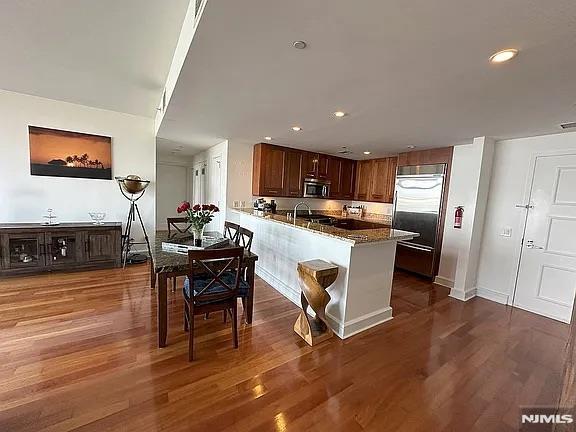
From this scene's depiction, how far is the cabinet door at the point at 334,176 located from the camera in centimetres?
577

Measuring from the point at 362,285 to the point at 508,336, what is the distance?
5.56ft

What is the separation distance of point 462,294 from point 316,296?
2.66m

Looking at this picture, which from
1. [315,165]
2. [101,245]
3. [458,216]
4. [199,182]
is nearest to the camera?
[458,216]

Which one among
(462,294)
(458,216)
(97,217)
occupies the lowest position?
(462,294)

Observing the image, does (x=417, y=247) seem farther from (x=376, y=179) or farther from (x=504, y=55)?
(x=504, y=55)

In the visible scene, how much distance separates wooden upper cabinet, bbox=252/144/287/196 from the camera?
189 inches

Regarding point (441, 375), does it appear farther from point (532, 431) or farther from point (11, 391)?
point (11, 391)

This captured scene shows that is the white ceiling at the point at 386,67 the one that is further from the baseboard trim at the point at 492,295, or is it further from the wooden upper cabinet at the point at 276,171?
the baseboard trim at the point at 492,295

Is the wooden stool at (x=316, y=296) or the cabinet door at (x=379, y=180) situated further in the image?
the cabinet door at (x=379, y=180)

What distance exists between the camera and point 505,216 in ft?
12.0

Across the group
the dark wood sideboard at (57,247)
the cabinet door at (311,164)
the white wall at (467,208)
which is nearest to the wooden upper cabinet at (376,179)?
the cabinet door at (311,164)

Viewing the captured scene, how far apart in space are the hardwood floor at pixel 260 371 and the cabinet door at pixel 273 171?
2.45m

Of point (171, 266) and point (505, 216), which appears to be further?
point (505, 216)

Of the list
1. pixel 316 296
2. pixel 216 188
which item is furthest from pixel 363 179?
pixel 316 296
